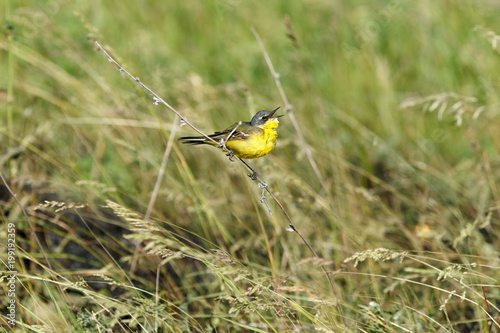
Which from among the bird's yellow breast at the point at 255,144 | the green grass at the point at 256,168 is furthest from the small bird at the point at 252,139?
the green grass at the point at 256,168

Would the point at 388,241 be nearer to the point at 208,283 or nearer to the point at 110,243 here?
the point at 208,283

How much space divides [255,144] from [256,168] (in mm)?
1502

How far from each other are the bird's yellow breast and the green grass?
279 millimetres

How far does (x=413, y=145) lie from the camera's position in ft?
14.5

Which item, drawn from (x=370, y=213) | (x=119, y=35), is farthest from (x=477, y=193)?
(x=119, y=35)

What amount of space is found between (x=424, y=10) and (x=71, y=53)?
10.8ft

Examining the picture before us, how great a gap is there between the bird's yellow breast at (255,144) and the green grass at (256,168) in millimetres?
279

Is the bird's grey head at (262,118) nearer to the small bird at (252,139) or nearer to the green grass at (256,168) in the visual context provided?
the small bird at (252,139)

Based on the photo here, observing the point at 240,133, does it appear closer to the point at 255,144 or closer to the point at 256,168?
the point at 255,144

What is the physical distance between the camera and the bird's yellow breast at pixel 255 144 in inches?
85.1

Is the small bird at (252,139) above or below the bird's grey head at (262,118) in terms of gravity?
below

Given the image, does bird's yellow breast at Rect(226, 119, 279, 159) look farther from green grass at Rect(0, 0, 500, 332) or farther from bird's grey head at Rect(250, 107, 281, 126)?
green grass at Rect(0, 0, 500, 332)

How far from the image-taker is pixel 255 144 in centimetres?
216

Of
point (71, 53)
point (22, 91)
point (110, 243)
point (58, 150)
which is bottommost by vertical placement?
point (110, 243)
